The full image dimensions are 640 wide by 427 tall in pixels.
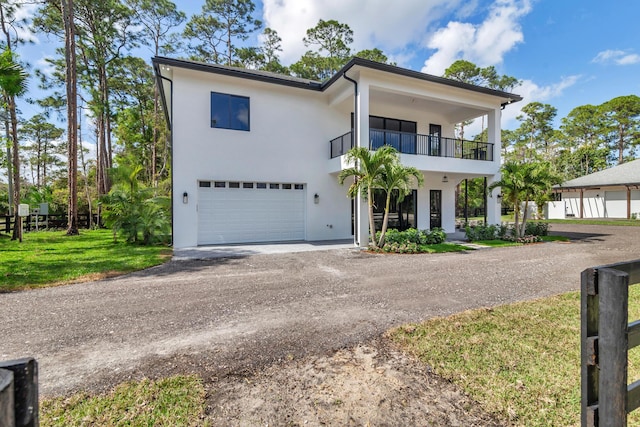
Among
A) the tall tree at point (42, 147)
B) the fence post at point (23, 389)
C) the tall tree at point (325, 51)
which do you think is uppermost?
the tall tree at point (325, 51)

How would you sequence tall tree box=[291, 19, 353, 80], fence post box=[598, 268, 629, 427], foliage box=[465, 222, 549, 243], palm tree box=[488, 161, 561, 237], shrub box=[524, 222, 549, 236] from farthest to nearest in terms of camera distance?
tall tree box=[291, 19, 353, 80] < shrub box=[524, 222, 549, 236] < foliage box=[465, 222, 549, 243] < palm tree box=[488, 161, 561, 237] < fence post box=[598, 268, 629, 427]

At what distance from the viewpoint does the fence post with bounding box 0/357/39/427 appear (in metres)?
0.94

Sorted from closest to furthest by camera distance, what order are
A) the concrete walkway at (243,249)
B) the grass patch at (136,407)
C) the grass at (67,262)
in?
the grass patch at (136,407), the grass at (67,262), the concrete walkway at (243,249)

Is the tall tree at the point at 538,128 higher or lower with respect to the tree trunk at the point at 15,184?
higher

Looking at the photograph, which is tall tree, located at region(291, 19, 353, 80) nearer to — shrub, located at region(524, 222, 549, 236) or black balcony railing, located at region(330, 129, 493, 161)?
black balcony railing, located at region(330, 129, 493, 161)

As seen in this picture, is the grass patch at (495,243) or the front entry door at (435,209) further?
the front entry door at (435,209)

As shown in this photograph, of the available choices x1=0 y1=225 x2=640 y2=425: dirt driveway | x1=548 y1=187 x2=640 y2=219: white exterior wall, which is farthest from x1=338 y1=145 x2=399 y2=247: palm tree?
x1=548 y1=187 x2=640 y2=219: white exterior wall

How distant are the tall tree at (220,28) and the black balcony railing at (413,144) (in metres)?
16.8

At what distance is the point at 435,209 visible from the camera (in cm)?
1530

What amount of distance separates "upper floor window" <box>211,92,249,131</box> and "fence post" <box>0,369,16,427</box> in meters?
11.5

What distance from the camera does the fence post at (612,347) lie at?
5.20 feet

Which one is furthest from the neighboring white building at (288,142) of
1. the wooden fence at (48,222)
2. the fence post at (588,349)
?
the wooden fence at (48,222)

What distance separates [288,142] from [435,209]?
329 inches

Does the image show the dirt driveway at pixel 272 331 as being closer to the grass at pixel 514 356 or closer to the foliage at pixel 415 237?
the grass at pixel 514 356
